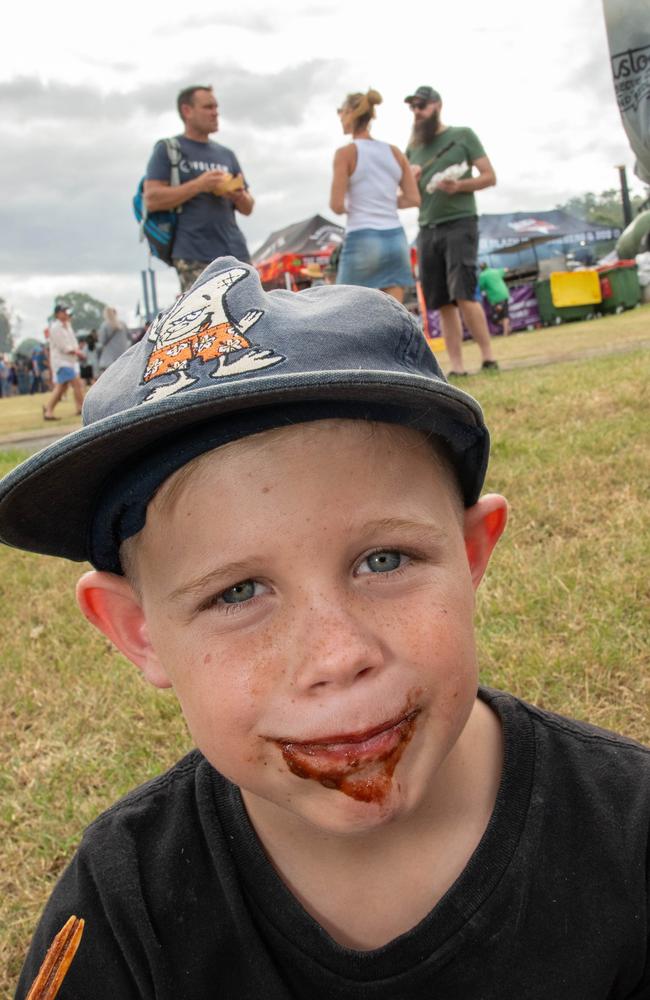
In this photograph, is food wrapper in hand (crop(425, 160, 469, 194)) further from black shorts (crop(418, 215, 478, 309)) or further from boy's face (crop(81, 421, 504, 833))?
boy's face (crop(81, 421, 504, 833))

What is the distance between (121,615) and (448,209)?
17.5 ft

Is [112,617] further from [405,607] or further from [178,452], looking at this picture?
[405,607]

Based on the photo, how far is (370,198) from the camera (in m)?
5.84

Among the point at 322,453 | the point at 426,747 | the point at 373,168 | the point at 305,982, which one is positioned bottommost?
the point at 305,982

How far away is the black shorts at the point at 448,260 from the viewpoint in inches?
238

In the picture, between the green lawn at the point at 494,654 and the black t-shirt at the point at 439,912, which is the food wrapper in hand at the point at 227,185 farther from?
the black t-shirt at the point at 439,912

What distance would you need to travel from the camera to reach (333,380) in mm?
1079

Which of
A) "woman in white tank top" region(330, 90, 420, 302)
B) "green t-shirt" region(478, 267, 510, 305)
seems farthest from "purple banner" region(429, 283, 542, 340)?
"woman in white tank top" region(330, 90, 420, 302)

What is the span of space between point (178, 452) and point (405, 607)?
36 centimetres

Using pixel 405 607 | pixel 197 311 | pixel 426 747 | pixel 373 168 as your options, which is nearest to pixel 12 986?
pixel 426 747

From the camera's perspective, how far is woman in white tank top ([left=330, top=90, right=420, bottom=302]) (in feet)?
18.8

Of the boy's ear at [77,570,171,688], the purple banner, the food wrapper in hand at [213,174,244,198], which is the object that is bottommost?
the purple banner

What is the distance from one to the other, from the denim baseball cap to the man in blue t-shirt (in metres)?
4.18

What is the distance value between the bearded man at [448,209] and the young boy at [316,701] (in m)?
4.95
